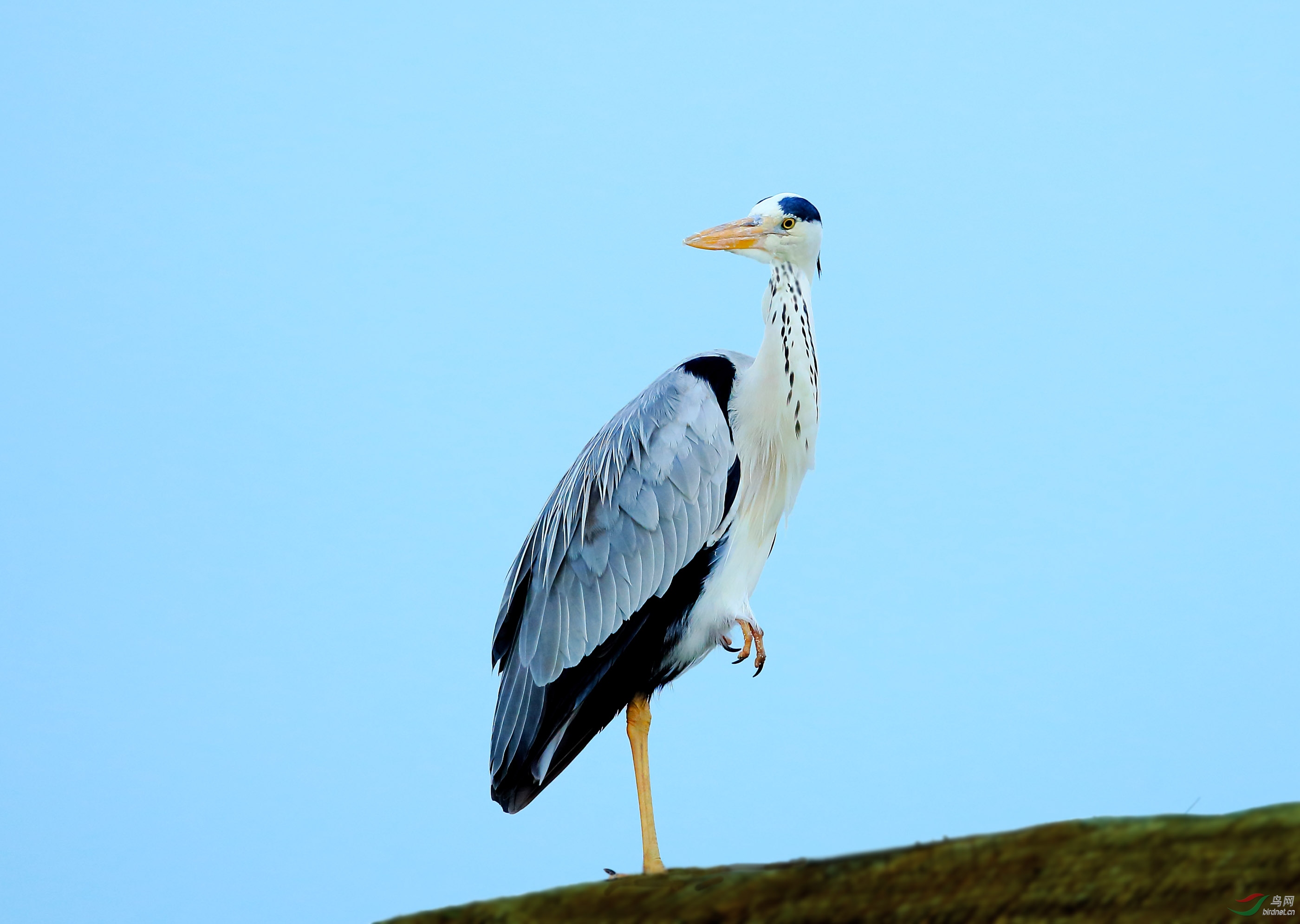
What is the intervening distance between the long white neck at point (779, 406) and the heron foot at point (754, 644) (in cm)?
33

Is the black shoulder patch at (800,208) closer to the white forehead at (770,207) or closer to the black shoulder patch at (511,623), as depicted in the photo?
the white forehead at (770,207)

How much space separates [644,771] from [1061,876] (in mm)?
1380

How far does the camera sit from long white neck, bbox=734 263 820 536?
3.71 m

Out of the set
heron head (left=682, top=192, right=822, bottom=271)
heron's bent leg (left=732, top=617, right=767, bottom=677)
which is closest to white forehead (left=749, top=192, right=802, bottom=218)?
heron head (left=682, top=192, right=822, bottom=271)

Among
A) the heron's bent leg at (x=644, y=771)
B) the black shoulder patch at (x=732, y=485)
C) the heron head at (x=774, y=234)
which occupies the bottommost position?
→ the heron's bent leg at (x=644, y=771)

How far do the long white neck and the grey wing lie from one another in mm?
88

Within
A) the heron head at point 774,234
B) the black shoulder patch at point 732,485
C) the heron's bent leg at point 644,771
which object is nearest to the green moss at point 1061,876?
the heron's bent leg at point 644,771

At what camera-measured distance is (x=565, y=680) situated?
3.77 metres

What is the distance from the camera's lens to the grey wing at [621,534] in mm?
3736

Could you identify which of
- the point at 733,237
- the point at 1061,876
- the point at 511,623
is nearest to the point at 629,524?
the point at 511,623

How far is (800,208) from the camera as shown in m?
3.72

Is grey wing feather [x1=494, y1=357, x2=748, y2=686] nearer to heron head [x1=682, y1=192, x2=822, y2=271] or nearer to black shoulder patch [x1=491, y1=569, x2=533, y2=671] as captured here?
black shoulder patch [x1=491, y1=569, x2=533, y2=671]

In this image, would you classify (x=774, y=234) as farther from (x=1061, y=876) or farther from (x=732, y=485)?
(x=1061, y=876)

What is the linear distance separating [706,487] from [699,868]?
109cm
